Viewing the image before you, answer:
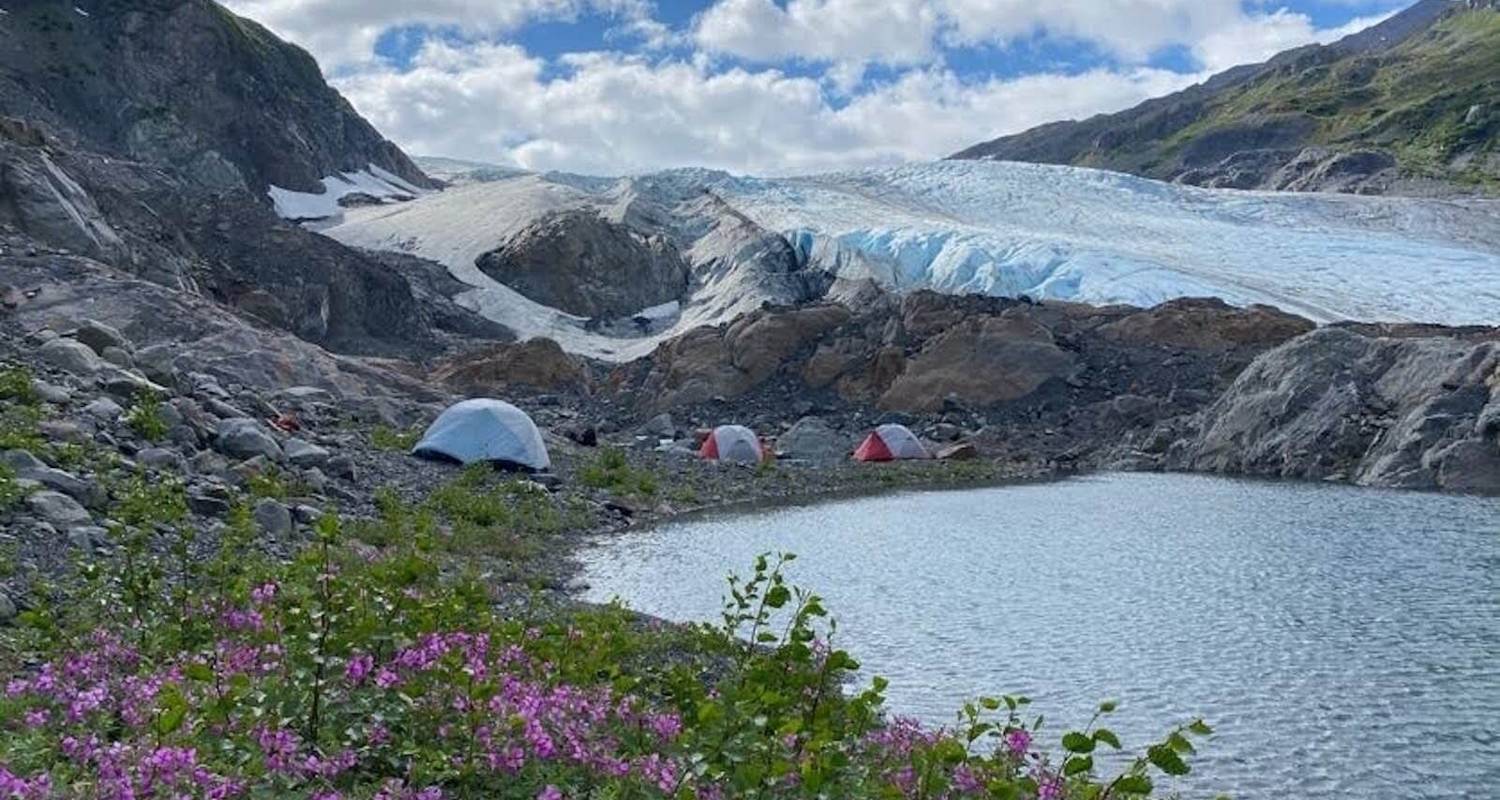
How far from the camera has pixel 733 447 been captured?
30.5 metres

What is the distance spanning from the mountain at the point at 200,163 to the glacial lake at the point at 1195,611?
59.7 ft

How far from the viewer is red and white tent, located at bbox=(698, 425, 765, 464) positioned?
30.3m

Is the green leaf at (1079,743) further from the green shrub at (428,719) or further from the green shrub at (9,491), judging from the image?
the green shrub at (9,491)

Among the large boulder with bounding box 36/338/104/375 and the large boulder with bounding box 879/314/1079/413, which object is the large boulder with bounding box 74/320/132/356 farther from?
the large boulder with bounding box 879/314/1079/413

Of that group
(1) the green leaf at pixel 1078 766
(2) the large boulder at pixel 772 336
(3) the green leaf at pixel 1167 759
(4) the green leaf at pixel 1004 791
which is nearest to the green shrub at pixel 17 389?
(4) the green leaf at pixel 1004 791

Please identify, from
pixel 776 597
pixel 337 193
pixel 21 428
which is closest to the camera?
pixel 776 597

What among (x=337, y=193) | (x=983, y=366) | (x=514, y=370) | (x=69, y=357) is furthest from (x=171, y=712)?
(x=337, y=193)

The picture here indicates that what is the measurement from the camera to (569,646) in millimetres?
6773

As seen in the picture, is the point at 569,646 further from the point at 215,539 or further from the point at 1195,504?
the point at 1195,504

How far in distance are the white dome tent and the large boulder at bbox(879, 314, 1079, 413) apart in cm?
1477

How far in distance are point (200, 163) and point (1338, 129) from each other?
294 ft

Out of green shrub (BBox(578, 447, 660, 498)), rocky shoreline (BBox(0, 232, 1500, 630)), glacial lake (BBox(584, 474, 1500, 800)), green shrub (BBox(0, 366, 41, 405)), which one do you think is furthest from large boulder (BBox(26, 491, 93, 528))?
green shrub (BBox(578, 447, 660, 498))

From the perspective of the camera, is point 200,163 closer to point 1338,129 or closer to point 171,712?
point 171,712

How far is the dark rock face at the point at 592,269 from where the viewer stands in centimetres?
6175
